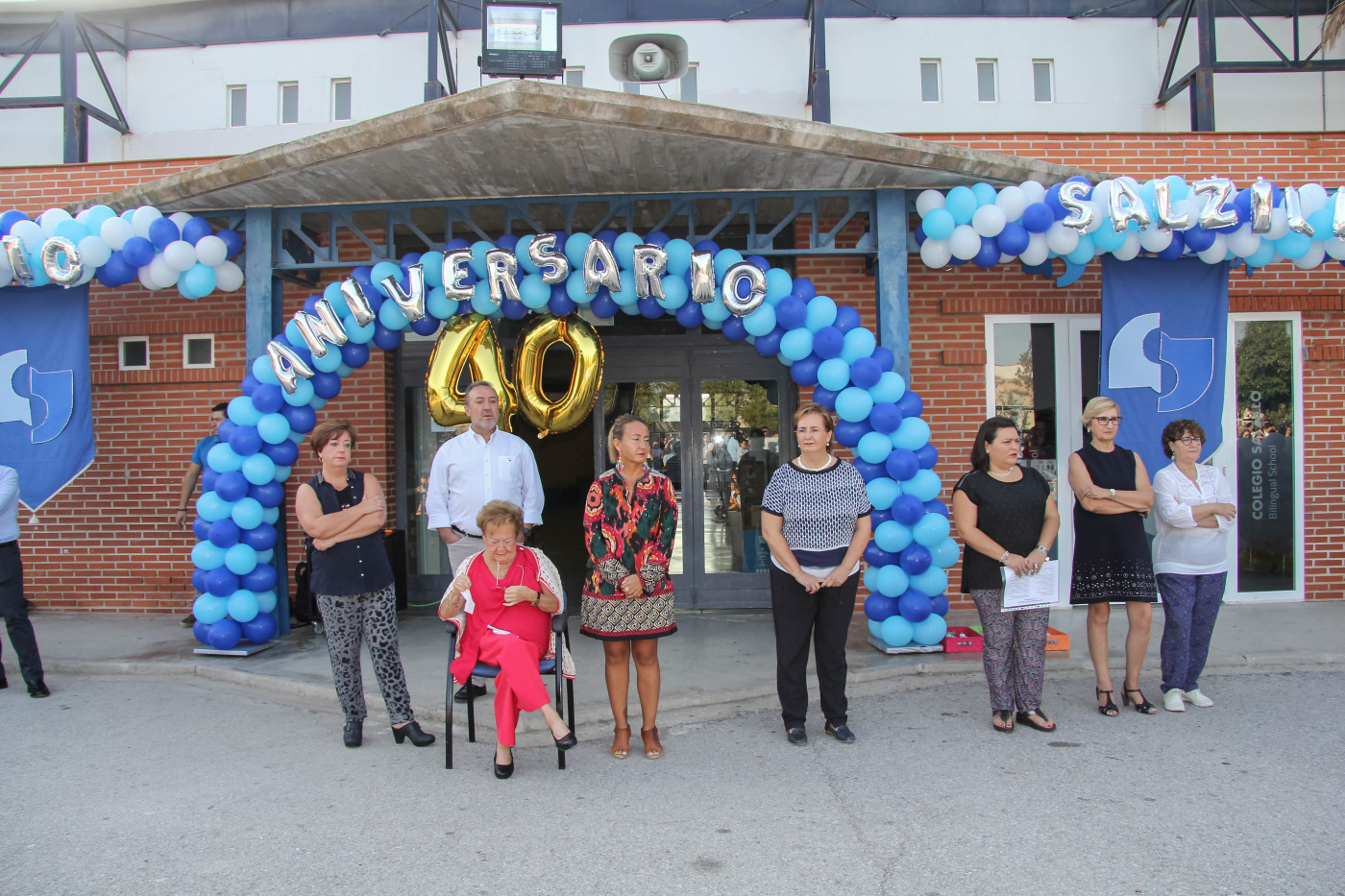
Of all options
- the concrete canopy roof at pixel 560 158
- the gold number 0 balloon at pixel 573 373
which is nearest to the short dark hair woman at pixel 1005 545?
the concrete canopy roof at pixel 560 158

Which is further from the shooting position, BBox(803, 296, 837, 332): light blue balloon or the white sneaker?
BBox(803, 296, 837, 332): light blue balloon

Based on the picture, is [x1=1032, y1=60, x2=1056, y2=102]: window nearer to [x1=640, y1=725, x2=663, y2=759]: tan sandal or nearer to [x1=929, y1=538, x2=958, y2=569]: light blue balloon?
[x1=929, y1=538, x2=958, y2=569]: light blue balloon

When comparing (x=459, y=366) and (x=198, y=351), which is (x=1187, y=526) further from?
(x=198, y=351)

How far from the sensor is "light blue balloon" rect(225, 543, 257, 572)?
6051 millimetres

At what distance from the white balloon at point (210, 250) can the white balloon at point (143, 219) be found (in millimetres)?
322

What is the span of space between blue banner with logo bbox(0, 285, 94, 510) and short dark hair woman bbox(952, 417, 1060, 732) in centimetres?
647

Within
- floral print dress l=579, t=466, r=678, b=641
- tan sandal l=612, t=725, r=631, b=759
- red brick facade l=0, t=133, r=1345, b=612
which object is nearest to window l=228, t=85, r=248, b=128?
red brick facade l=0, t=133, r=1345, b=612

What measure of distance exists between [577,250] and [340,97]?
6.27 m

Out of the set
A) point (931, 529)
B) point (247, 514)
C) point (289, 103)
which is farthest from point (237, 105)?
point (931, 529)

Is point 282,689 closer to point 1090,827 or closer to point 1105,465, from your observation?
point 1090,827

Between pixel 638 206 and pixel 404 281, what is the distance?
2.01m

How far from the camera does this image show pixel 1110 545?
478 centimetres

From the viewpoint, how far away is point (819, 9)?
902 centimetres

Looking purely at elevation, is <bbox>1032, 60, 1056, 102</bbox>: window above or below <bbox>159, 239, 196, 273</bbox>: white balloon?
above
